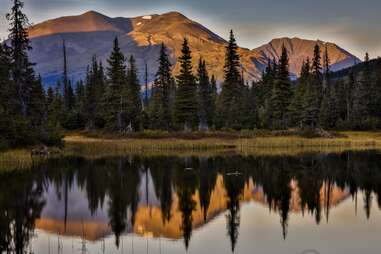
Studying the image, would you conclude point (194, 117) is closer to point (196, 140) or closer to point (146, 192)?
point (196, 140)

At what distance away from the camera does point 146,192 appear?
112ft

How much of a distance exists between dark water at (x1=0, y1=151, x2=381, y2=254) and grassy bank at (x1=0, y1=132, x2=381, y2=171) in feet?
46.5

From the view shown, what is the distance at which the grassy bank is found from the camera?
62.1m

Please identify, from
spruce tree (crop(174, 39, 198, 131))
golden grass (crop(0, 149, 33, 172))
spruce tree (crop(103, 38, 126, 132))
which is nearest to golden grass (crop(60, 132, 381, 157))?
spruce tree (crop(103, 38, 126, 132))

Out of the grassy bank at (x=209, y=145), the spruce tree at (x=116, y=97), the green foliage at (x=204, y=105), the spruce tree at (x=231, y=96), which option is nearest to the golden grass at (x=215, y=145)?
the grassy bank at (x=209, y=145)

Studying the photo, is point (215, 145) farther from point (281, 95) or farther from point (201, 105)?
point (281, 95)

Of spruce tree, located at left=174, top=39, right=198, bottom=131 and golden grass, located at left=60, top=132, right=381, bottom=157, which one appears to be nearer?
golden grass, located at left=60, top=132, right=381, bottom=157

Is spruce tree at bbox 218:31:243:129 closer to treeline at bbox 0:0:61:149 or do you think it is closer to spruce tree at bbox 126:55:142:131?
spruce tree at bbox 126:55:142:131

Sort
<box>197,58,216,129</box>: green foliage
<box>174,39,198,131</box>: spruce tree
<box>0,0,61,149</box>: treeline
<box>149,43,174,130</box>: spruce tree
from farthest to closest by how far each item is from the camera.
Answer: <box>197,58,216,129</box>: green foliage < <box>149,43,174,130</box>: spruce tree < <box>174,39,198,131</box>: spruce tree < <box>0,0,61,149</box>: treeline

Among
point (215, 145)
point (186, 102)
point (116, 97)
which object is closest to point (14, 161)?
point (215, 145)

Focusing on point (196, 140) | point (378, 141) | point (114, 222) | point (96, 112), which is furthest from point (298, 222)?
point (96, 112)

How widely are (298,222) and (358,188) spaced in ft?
39.7

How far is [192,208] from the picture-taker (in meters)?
27.9

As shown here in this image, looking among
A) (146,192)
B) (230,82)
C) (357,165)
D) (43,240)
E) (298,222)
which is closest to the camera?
(43,240)
